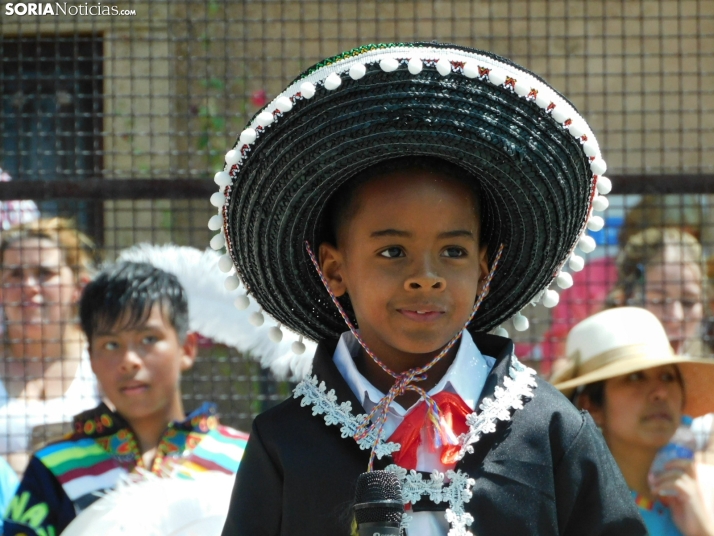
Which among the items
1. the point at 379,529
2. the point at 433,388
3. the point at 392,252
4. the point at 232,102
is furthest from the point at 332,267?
the point at 232,102

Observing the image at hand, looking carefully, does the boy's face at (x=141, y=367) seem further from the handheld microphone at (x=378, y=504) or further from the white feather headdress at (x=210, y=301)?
the handheld microphone at (x=378, y=504)

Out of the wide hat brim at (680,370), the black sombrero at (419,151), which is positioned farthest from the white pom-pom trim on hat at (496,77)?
the wide hat brim at (680,370)

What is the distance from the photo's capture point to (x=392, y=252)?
75.8 inches

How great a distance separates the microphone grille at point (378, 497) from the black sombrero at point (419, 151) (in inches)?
20.5

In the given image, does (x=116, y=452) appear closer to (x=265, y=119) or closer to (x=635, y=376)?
(x=635, y=376)

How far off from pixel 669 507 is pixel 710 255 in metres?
1.83

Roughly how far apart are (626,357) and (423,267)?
1.36 metres

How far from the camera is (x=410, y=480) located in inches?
72.5

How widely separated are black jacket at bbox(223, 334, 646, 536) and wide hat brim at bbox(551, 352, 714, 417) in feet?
3.62

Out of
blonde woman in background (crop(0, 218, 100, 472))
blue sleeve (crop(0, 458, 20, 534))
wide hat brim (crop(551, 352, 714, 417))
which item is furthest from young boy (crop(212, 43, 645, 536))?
blonde woman in background (crop(0, 218, 100, 472))

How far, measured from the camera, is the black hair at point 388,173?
1930 mm

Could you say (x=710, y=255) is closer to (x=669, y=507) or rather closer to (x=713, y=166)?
(x=713, y=166)

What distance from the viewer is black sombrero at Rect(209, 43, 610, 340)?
1766mm

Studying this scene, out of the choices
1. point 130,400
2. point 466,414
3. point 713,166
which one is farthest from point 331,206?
point 713,166
